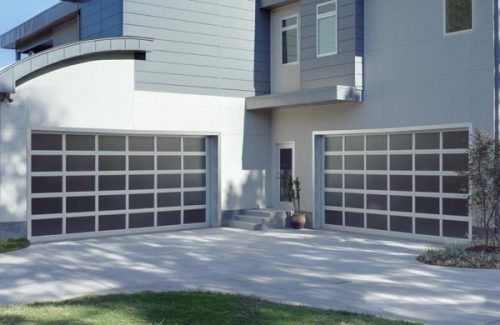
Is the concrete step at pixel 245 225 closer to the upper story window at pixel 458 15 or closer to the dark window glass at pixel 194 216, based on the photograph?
the dark window glass at pixel 194 216

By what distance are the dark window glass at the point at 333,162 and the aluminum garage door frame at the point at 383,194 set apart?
5cm

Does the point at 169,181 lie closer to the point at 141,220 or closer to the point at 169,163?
the point at 169,163

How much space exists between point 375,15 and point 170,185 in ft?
21.8

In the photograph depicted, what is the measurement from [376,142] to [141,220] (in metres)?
6.11

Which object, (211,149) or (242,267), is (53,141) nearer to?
(211,149)

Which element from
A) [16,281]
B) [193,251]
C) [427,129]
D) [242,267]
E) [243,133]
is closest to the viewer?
[16,281]

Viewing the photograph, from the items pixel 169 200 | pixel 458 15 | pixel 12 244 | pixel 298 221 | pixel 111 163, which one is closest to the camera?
pixel 12 244

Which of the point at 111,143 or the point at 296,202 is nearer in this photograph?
the point at 111,143

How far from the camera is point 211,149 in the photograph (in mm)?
16500

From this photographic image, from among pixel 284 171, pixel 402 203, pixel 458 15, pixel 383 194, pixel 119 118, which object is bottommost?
pixel 402 203

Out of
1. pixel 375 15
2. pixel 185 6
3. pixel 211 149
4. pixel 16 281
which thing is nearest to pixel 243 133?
pixel 211 149

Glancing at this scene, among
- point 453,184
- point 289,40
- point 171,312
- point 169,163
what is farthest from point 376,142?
point 171,312

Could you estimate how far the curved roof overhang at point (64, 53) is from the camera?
1247 centimetres

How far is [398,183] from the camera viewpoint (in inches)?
559
